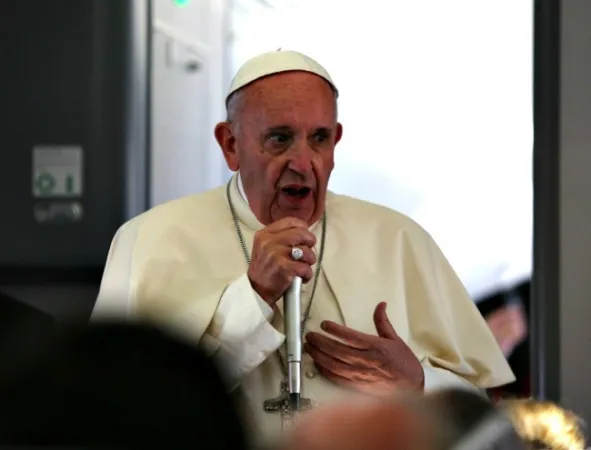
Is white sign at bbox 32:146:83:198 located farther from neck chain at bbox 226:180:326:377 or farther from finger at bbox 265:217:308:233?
finger at bbox 265:217:308:233

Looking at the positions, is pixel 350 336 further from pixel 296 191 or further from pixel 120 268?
pixel 120 268

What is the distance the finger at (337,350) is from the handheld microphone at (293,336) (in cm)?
15

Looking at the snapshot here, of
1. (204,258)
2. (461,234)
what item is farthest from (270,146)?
(461,234)

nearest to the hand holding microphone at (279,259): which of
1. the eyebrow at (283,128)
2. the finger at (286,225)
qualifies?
the finger at (286,225)

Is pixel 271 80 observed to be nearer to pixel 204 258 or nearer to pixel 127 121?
pixel 204 258

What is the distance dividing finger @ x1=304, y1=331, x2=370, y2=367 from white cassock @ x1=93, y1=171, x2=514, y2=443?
69mm

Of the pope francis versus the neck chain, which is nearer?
the pope francis

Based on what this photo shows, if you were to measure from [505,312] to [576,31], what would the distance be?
1064mm

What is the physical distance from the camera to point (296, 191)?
2.17 metres

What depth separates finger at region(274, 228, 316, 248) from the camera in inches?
72.9

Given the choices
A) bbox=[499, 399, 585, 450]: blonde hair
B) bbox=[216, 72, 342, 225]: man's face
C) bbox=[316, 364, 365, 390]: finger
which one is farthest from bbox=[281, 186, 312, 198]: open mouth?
bbox=[499, 399, 585, 450]: blonde hair

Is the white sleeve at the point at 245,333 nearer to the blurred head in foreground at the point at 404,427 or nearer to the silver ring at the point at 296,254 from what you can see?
the silver ring at the point at 296,254

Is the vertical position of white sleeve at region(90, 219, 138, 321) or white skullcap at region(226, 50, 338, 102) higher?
white skullcap at region(226, 50, 338, 102)

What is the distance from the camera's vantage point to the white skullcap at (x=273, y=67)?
7.29ft
